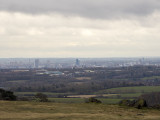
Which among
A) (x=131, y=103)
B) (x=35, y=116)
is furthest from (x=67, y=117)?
(x=131, y=103)

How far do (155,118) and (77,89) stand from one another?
331 feet

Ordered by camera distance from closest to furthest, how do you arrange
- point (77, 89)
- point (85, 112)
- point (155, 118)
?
point (155, 118) → point (85, 112) → point (77, 89)

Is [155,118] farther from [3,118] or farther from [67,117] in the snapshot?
[3,118]

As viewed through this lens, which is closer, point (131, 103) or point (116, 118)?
point (116, 118)

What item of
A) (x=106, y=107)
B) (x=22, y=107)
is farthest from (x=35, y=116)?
(x=106, y=107)

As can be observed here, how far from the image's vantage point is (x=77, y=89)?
4946 inches

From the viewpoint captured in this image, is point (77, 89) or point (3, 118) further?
point (77, 89)

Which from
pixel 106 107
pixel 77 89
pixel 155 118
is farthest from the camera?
pixel 77 89

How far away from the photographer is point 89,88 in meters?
129

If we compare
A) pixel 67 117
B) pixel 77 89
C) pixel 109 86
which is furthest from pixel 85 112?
pixel 109 86

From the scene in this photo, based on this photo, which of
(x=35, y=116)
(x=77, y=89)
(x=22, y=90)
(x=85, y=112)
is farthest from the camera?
(x=77, y=89)

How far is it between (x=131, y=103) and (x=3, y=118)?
48.5 feet

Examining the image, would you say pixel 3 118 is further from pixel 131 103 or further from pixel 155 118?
pixel 131 103

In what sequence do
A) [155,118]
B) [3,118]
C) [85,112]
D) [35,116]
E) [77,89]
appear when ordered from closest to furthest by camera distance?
1. [3,118]
2. [35,116]
3. [155,118]
4. [85,112]
5. [77,89]
